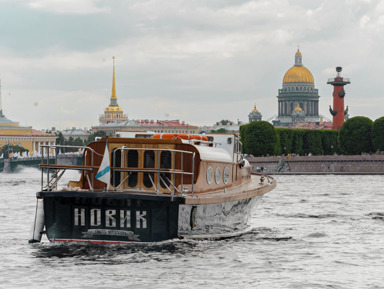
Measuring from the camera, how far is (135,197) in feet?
60.2

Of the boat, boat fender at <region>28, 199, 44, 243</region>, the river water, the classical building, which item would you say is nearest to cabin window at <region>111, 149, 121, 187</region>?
the boat

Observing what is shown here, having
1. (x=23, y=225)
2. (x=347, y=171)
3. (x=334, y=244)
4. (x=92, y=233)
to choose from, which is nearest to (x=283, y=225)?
(x=334, y=244)

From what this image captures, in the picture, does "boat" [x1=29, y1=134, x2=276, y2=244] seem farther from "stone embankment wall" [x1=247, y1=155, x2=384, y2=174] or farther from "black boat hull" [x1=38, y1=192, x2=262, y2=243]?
"stone embankment wall" [x1=247, y1=155, x2=384, y2=174]

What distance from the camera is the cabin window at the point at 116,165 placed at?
19.1 m

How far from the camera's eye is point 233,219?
21.7 m

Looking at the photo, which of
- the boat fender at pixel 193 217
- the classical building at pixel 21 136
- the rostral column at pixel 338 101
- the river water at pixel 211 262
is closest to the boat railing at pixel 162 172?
the boat fender at pixel 193 217

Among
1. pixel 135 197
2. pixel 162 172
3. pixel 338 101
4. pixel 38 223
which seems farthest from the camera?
pixel 338 101

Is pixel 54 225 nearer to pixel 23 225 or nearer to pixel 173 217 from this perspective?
pixel 173 217

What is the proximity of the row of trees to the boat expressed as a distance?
70.2m

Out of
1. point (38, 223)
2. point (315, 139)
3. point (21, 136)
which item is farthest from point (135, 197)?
point (21, 136)

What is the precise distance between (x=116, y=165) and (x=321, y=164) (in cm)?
6981

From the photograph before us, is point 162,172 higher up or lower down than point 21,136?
lower down

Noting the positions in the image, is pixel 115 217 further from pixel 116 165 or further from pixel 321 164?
pixel 321 164

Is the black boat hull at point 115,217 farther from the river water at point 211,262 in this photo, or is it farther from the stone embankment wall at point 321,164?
the stone embankment wall at point 321,164
